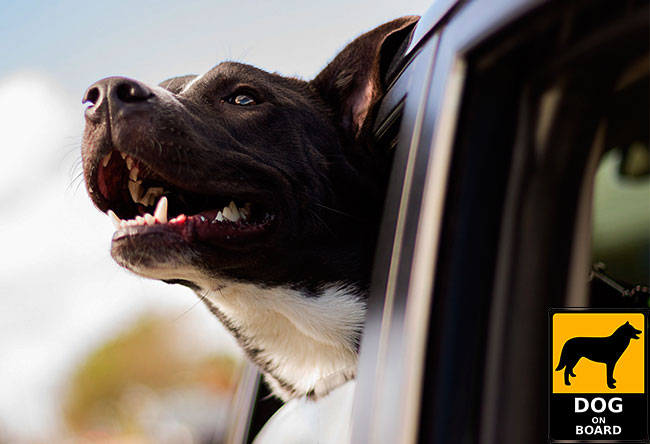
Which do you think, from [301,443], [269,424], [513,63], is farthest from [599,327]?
[269,424]

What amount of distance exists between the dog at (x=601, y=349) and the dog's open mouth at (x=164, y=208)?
151 centimetres

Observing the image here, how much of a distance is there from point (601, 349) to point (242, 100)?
1.89 metres

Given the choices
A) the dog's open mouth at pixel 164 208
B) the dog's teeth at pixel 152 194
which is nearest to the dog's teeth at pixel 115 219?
the dog's open mouth at pixel 164 208

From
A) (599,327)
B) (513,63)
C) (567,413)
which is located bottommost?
(567,413)

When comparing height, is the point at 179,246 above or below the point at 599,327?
above

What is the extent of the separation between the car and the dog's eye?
4.76ft

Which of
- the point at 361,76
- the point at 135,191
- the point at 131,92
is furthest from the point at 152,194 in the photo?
the point at 361,76

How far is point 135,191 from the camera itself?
7.95ft

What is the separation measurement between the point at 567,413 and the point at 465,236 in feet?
1.01

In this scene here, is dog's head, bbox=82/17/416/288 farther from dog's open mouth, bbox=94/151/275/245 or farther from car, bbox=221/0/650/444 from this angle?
car, bbox=221/0/650/444

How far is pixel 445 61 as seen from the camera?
4.34 ft

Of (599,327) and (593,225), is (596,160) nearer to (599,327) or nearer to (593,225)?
(593,225)

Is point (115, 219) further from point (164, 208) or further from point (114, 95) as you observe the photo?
point (114, 95)

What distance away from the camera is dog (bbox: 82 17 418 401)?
7.47 ft
